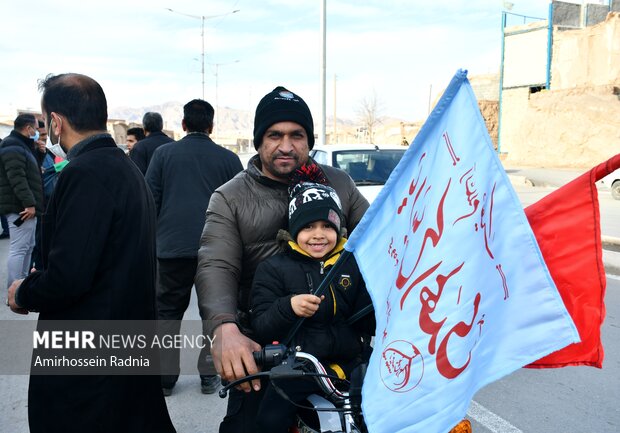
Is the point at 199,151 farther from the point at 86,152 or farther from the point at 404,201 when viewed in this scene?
the point at 404,201

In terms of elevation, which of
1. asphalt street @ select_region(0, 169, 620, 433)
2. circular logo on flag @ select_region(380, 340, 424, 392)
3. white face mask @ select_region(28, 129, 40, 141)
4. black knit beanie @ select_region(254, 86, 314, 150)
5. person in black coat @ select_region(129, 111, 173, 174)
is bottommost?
asphalt street @ select_region(0, 169, 620, 433)

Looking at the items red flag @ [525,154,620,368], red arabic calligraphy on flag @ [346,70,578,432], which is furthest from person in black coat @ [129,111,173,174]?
red flag @ [525,154,620,368]

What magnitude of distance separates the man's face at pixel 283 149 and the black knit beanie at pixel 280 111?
1.0 inches

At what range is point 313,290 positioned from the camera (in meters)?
2.21

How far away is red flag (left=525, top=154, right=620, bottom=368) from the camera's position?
1574mm

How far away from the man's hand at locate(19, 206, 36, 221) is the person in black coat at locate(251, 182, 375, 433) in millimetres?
4947

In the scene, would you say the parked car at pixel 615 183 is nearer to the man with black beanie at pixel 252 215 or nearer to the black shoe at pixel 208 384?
the black shoe at pixel 208 384

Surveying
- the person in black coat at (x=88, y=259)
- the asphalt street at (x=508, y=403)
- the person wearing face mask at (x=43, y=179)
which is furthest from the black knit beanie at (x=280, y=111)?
the person wearing face mask at (x=43, y=179)

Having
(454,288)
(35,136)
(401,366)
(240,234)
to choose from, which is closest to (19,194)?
(35,136)

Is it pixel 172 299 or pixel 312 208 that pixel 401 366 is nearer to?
pixel 312 208

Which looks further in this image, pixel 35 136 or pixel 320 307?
pixel 35 136

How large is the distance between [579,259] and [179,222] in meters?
3.17

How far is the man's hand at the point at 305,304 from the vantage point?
196 cm

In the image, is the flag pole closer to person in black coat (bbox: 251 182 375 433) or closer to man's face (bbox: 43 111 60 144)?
person in black coat (bbox: 251 182 375 433)
